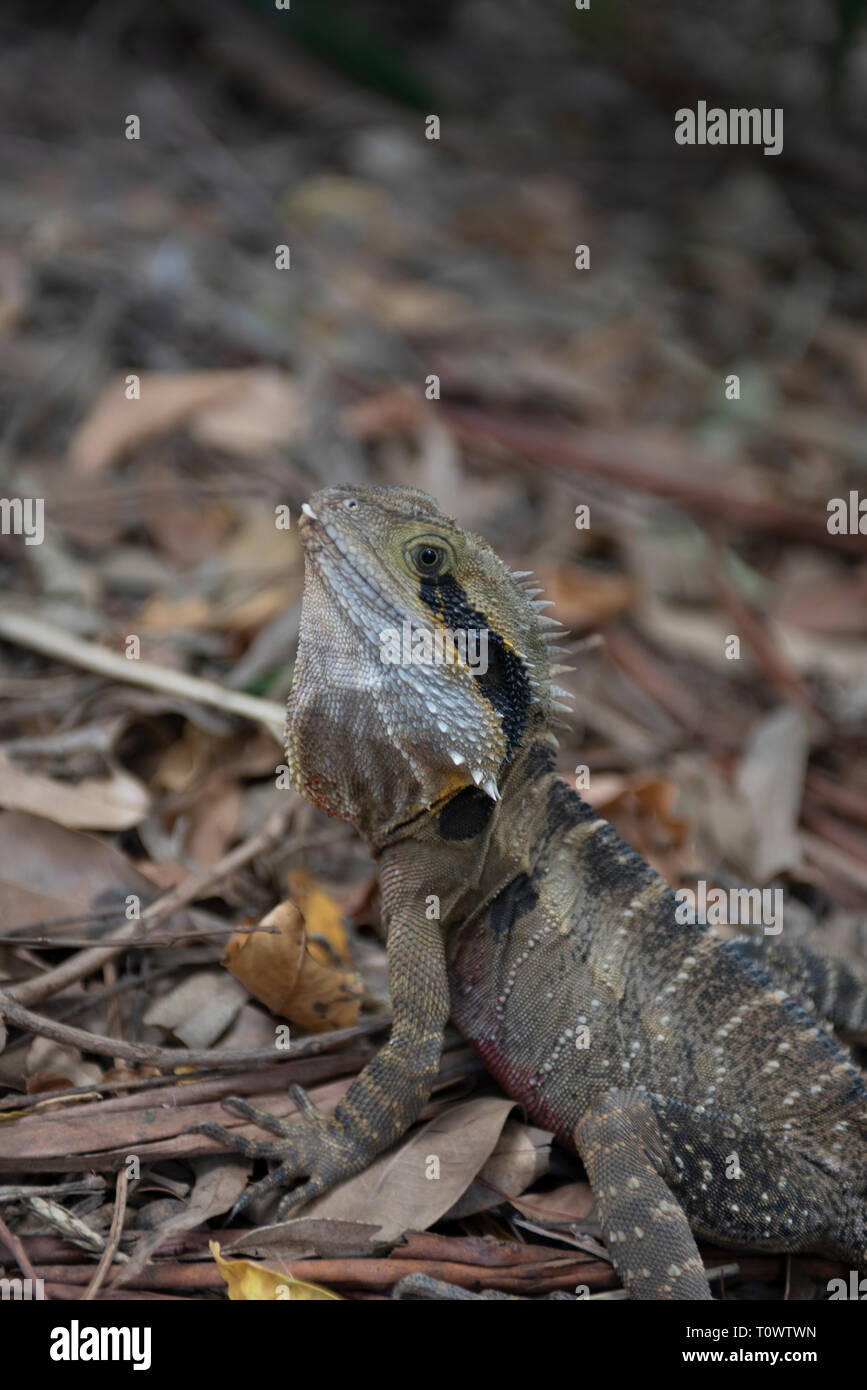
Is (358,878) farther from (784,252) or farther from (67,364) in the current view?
(784,252)

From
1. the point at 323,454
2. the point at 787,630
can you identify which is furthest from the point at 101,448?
the point at 787,630

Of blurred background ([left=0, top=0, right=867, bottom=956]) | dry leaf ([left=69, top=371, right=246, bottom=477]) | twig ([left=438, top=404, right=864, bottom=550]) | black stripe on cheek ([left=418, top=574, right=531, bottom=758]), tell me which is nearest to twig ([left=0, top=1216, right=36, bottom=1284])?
blurred background ([left=0, top=0, right=867, bottom=956])

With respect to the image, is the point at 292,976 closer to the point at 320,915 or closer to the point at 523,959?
the point at 320,915

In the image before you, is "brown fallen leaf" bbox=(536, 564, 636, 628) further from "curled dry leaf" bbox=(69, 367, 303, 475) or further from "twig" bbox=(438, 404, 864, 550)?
"curled dry leaf" bbox=(69, 367, 303, 475)

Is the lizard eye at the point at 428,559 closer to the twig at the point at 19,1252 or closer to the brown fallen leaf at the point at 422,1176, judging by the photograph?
the brown fallen leaf at the point at 422,1176

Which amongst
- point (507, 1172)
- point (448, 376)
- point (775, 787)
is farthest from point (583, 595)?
point (507, 1172)
